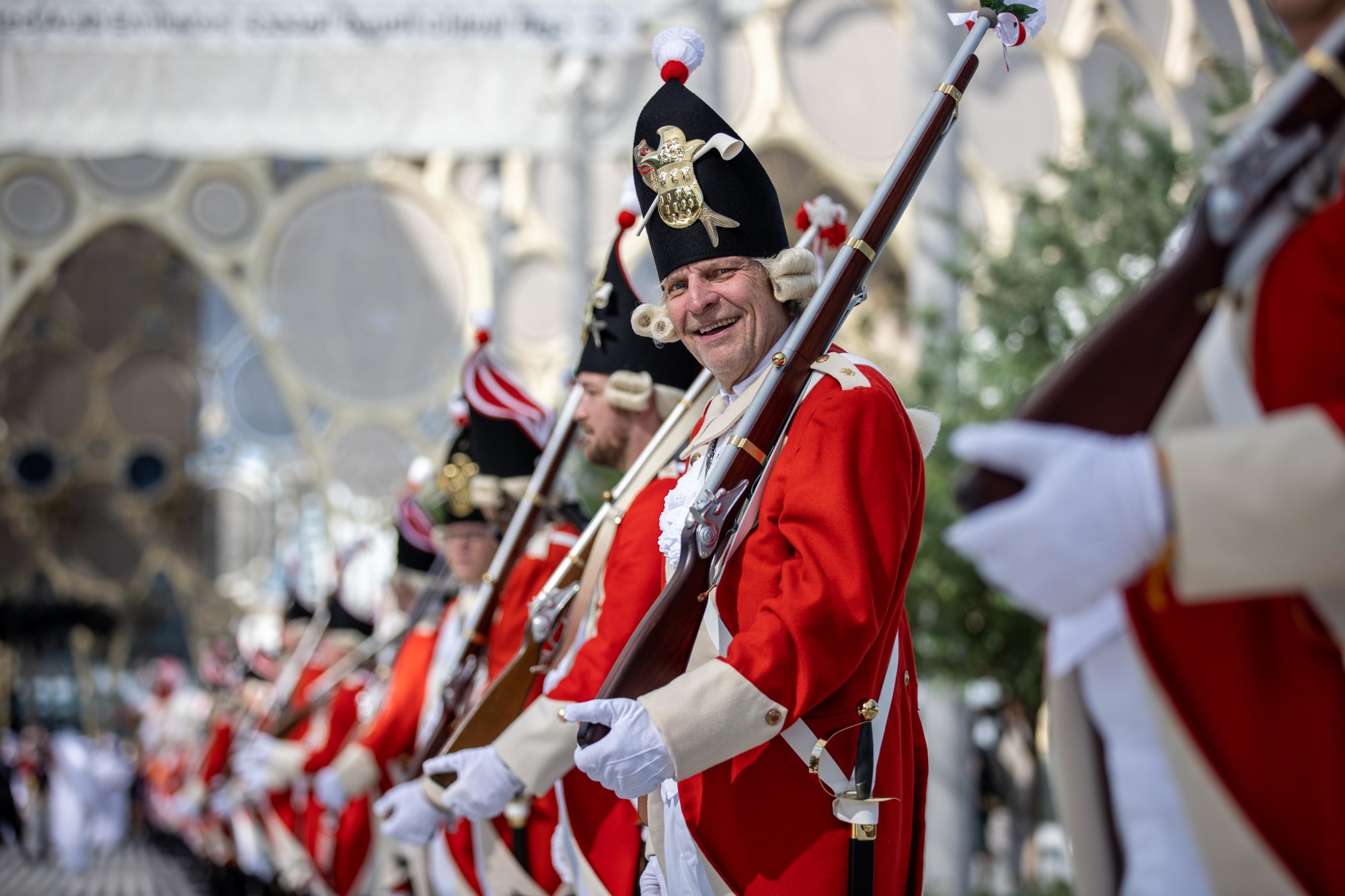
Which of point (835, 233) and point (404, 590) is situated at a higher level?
point (835, 233)

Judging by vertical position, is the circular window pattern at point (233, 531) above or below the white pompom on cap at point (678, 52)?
below

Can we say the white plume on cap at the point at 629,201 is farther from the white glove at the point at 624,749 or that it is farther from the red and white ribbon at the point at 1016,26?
the white glove at the point at 624,749

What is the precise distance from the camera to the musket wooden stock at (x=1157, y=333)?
159 centimetres

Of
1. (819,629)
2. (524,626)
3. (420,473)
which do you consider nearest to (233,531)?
(420,473)

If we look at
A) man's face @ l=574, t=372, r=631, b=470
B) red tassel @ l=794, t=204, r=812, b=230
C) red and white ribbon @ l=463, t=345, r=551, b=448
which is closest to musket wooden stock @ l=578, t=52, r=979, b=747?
red tassel @ l=794, t=204, r=812, b=230

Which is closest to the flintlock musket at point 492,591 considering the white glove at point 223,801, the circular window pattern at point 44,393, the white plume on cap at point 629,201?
the white plume on cap at point 629,201

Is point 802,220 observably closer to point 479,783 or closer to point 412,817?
point 479,783

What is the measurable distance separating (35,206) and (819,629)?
21.4 m

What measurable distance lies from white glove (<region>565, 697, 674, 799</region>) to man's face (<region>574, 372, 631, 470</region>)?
1.42 m

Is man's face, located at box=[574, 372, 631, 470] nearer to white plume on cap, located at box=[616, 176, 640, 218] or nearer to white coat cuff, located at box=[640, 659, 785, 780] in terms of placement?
white plume on cap, located at box=[616, 176, 640, 218]

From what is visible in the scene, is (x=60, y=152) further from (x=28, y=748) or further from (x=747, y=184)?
(x=28, y=748)

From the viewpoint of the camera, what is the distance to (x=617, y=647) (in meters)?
3.10

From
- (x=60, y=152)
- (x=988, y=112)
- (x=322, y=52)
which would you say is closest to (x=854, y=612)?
→ (x=322, y=52)

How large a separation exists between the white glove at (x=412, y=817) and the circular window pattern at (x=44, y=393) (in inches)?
853
